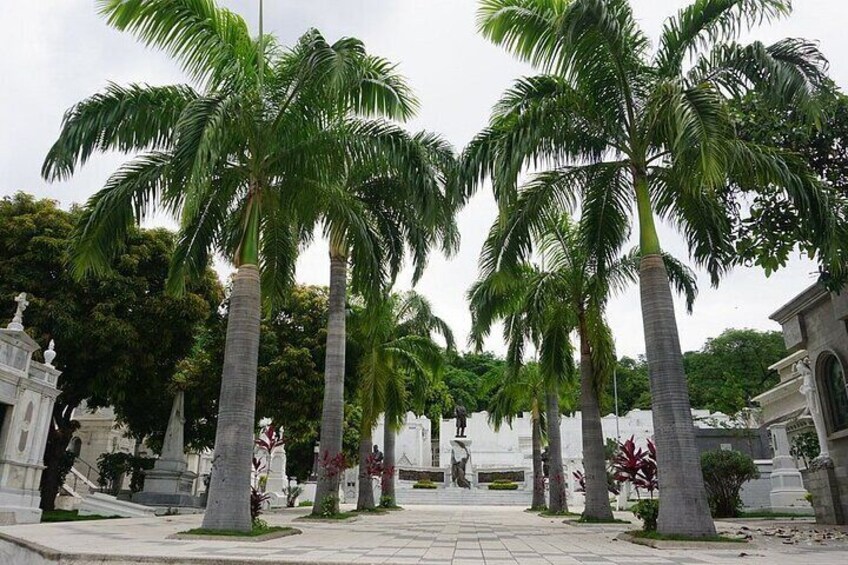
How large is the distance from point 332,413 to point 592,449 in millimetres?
6436

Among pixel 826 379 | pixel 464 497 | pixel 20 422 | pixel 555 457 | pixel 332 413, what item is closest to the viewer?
pixel 20 422

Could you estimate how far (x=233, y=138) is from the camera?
10336mm

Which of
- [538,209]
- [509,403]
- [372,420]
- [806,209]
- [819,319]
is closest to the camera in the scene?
[806,209]

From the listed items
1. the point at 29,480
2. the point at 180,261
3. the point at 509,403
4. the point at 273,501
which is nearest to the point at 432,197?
the point at 180,261

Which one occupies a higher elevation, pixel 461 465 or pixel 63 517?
pixel 461 465

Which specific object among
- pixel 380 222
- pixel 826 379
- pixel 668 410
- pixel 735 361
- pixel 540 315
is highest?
pixel 735 361

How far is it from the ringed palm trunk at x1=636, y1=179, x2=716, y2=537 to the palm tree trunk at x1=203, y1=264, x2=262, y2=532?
20.5ft

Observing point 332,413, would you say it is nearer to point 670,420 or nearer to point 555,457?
point 555,457

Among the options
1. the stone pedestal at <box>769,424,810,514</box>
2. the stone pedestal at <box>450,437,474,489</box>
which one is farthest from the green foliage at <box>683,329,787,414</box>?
the stone pedestal at <box>769,424,810,514</box>

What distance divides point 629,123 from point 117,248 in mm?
9225

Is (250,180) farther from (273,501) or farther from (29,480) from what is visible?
(273,501)

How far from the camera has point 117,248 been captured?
36.2 ft

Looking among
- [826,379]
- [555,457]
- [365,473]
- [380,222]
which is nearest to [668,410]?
[826,379]

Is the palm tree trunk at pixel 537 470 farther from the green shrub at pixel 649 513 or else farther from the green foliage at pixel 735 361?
the green foliage at pixel 735 361
